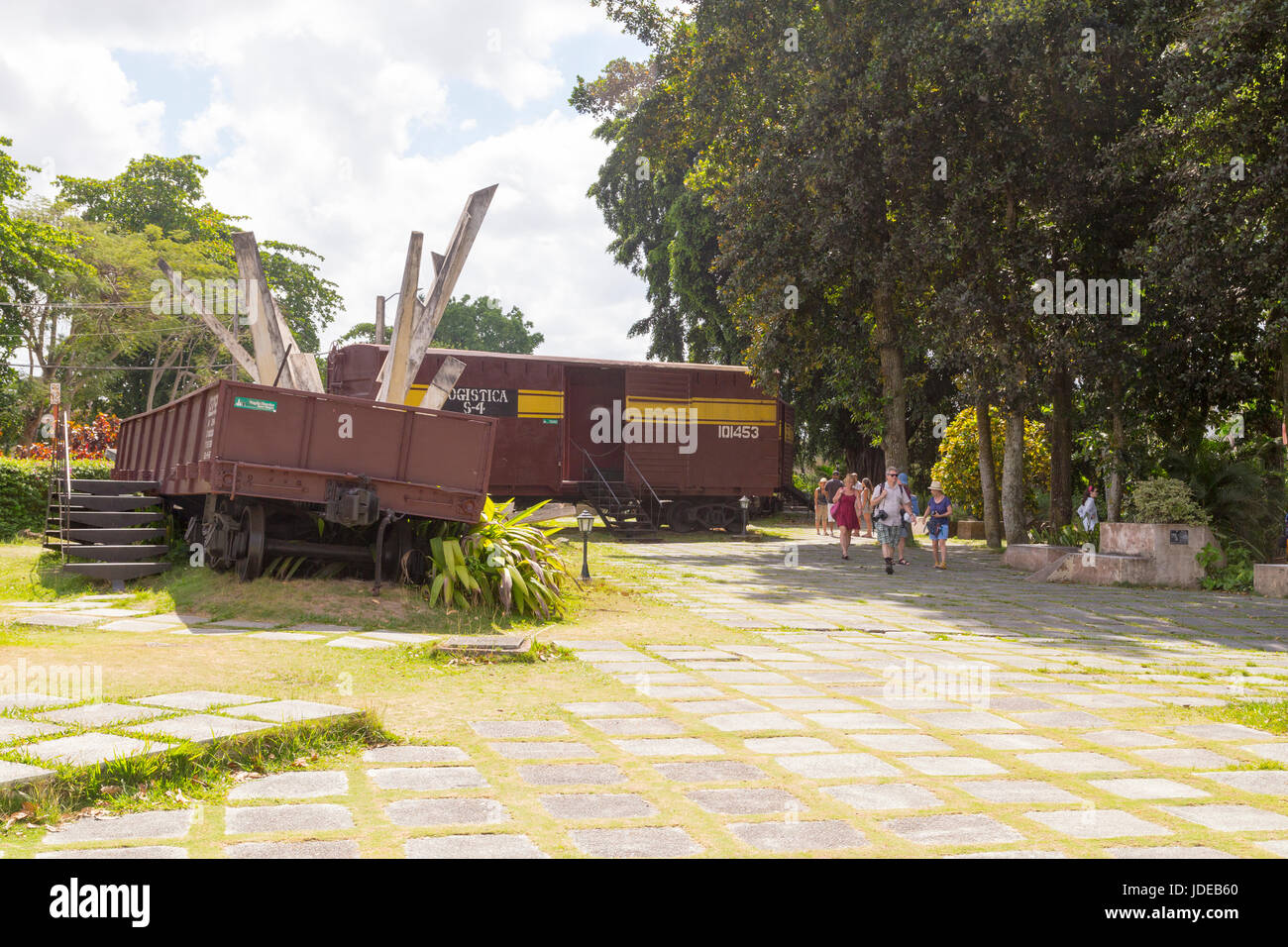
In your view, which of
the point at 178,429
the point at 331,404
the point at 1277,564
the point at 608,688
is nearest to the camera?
the point at 608,688

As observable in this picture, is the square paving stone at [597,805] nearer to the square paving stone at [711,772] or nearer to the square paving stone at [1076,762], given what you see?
the square paving stone at [711,772]

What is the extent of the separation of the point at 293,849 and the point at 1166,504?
14.0 m

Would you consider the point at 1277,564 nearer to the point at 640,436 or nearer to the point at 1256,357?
the point at 1256,357

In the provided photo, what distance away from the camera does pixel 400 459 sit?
10906 millimetres

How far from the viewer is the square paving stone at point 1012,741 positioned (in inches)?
198

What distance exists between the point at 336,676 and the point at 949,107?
48.6 ft

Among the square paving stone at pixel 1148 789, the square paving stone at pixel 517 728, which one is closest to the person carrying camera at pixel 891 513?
the square paving stone at pixel 517 728

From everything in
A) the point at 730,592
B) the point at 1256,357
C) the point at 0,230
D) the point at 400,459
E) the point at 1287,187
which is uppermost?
the point at 0,230

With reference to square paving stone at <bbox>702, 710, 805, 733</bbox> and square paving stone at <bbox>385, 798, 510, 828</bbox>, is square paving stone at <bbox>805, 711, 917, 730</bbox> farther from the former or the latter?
square paving stone at <bbox>385, 798, 510, 828</bbox>

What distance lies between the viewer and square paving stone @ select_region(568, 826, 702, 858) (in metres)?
3.38

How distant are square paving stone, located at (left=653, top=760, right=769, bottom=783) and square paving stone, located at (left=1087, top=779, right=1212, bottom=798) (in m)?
1.39

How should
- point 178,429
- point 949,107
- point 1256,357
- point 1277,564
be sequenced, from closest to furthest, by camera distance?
point 178,429 < point 1277,564 < point 1256,357 < point 949,107

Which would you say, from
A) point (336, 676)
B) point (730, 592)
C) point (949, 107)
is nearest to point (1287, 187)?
point (949, 107)

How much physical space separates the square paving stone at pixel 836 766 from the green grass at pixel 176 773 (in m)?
1.89
